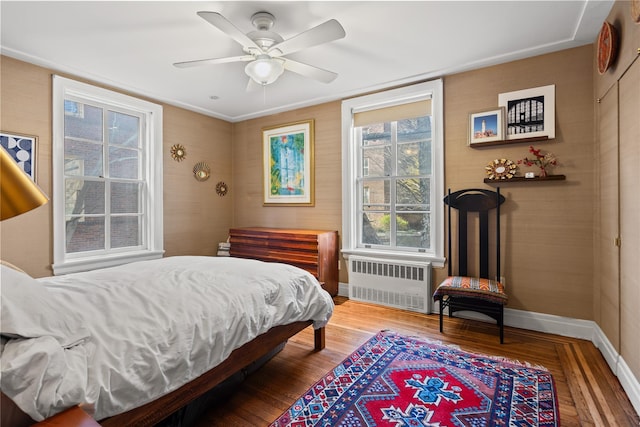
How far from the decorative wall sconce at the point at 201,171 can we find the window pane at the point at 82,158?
1161 mm

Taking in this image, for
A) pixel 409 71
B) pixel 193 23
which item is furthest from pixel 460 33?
pixel 193 23

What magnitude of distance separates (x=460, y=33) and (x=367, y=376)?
9.00ft

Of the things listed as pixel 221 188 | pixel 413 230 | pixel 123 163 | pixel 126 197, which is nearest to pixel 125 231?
pixel 126 197

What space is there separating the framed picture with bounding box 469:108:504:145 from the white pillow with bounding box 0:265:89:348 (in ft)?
11.1

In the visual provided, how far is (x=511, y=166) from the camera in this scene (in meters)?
3.03

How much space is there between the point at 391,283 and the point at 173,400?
8.86 ft

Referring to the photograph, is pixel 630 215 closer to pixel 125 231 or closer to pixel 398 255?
pixel 398 255

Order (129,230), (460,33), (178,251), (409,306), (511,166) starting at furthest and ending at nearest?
(178,251), (129,230), (409,306), (511,166), (460,33)

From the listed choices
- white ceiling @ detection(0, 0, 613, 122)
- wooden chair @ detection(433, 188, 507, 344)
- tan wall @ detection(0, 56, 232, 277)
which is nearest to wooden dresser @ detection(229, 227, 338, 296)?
tan wall @ detection(0, 56, 232, 277)

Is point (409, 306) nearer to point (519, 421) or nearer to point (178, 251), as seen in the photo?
point (519, 421)

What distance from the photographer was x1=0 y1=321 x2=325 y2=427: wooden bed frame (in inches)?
36.8

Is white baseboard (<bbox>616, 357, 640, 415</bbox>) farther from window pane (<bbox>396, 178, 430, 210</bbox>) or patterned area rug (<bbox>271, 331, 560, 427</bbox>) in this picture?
window pane (<bbox>396, 178, 430, 210</bbox>)

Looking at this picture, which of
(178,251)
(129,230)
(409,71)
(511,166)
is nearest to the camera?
(511,166)

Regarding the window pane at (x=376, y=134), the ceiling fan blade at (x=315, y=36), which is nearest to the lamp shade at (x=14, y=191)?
the ceiling fan blade at (x=315, y=36)
